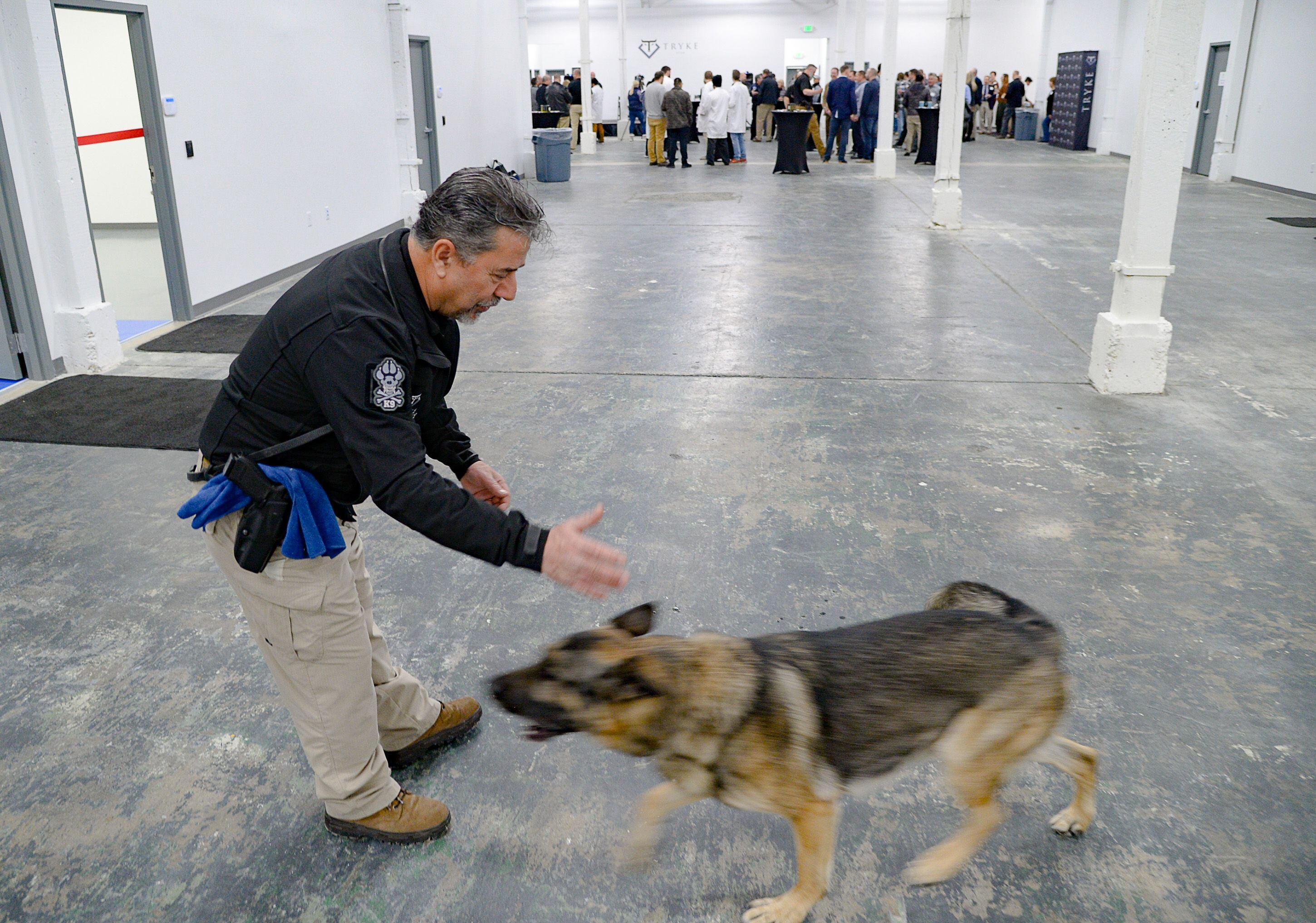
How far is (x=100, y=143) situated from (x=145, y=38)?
615cm

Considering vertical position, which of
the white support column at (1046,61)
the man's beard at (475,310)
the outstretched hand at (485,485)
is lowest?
the outstretched hand at (485,485)

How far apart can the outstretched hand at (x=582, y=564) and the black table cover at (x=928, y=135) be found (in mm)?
20109

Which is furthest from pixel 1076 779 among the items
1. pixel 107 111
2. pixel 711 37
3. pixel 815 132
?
pixel 711 37

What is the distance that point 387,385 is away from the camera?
1926 millimetres

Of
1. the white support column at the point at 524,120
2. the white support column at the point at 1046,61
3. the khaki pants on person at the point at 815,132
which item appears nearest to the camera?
the white support column at the point at 524,120

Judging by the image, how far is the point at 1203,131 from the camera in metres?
17.9

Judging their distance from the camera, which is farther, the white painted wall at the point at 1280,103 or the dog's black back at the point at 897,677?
the white painted wall at the point at 1280,103

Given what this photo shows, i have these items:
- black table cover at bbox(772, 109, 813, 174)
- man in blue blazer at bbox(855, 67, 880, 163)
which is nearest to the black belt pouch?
black table cover at bbox(772, 109, 813, 174)

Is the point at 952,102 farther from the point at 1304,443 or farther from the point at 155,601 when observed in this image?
the point at 155,601

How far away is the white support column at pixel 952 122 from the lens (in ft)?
36.8

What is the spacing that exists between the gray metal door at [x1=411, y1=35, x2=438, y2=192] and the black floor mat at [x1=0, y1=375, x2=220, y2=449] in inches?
291

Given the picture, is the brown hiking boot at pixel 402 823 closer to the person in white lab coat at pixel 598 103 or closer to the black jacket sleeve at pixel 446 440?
the black jacket sleeve at pixel 446 440

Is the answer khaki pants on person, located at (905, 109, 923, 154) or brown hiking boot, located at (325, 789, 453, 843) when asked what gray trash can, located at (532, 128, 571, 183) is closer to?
khaki pants on person, located at (905, 109, 923, 154)

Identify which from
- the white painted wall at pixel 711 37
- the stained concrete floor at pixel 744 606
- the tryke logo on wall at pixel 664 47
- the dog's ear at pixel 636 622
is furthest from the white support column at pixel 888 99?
the tryke logo on wall at pixel 664 47
